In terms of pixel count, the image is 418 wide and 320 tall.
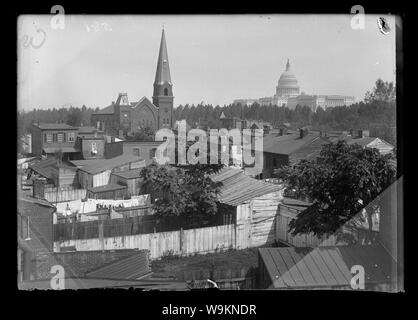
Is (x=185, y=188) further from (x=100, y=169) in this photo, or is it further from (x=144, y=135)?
(x=100, y=169)

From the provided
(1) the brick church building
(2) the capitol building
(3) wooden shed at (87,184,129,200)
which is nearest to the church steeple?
(1) the brick church building

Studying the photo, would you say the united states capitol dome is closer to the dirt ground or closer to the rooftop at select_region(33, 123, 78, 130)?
the dirt ground

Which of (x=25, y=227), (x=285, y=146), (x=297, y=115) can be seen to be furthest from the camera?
(x=297, y=115)

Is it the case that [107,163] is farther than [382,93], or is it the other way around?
[107,163]

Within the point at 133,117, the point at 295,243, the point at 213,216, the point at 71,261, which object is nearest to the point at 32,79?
the point at 133,117

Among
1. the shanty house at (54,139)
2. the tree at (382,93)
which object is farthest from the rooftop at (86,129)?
the tree at (382,93)

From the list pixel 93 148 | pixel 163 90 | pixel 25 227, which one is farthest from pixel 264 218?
pixel 25 227
